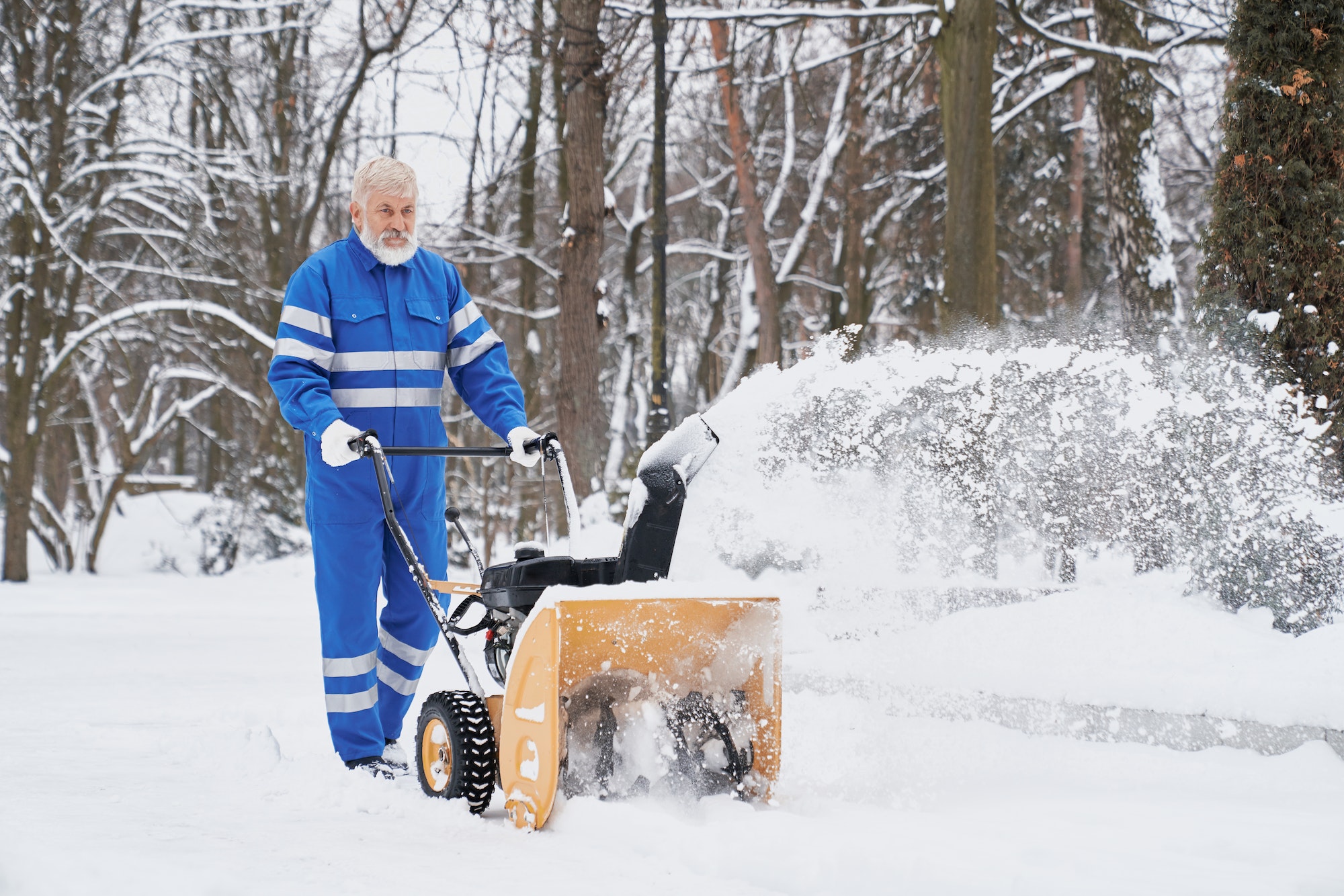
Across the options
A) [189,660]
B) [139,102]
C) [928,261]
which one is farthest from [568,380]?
[928,261]

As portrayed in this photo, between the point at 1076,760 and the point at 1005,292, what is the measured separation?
1653 cm

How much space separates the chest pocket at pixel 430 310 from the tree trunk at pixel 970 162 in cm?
530

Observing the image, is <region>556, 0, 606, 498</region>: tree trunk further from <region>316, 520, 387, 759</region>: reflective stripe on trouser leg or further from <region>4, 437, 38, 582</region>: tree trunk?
<region>4, 437, 38, 582</region>: tree trunk

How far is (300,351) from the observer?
3.51 metres

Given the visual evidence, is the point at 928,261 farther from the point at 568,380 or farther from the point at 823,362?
the point at 823,362

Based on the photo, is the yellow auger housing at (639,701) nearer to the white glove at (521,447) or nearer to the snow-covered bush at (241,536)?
the white glove at (521,447)

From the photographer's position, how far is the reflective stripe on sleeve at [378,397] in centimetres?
364

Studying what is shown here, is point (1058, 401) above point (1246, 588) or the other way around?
above

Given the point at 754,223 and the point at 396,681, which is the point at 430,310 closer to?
the point at 396,681

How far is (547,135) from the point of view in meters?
16.5

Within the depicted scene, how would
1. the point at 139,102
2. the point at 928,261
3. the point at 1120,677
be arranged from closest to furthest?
1. the point at 1120,677
2. the point at 139,102
3. the point at 928,261

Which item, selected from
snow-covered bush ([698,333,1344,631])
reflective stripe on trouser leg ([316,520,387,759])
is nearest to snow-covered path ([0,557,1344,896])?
reflective stripe on trouser leg ([316,520,387,759])

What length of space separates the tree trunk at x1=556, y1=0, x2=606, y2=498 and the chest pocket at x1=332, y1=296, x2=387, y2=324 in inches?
227

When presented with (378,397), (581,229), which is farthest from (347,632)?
(581,229)
